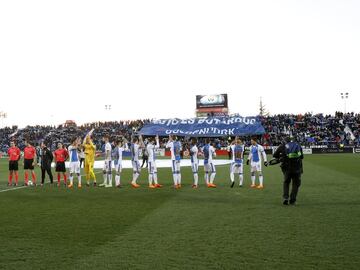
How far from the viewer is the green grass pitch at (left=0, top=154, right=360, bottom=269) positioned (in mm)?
6505

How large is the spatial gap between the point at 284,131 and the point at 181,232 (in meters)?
55.6

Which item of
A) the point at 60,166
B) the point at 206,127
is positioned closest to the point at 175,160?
the point at 60,166

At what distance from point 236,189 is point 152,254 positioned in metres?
10.1

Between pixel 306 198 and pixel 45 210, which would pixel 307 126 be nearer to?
pixel 306 198

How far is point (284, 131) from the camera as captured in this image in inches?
2435

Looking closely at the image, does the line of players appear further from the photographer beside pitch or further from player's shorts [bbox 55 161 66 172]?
the photographer beside pitch

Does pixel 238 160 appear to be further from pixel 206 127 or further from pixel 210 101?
pixel 210 101

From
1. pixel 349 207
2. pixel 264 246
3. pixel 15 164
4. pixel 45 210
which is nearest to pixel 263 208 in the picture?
pixel 349 207

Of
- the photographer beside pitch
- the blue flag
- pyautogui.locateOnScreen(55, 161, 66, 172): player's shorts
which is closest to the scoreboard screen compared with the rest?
the blue flag

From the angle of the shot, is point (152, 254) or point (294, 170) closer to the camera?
point (152, 254)

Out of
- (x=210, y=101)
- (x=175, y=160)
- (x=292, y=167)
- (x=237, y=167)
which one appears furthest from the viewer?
(x=210, y=101)

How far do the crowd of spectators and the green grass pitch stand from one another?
1557 inches

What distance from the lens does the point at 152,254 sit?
6.91 meters

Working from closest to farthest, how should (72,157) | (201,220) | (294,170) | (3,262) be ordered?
(3,262), (201,220), (294,170), (72,157)
